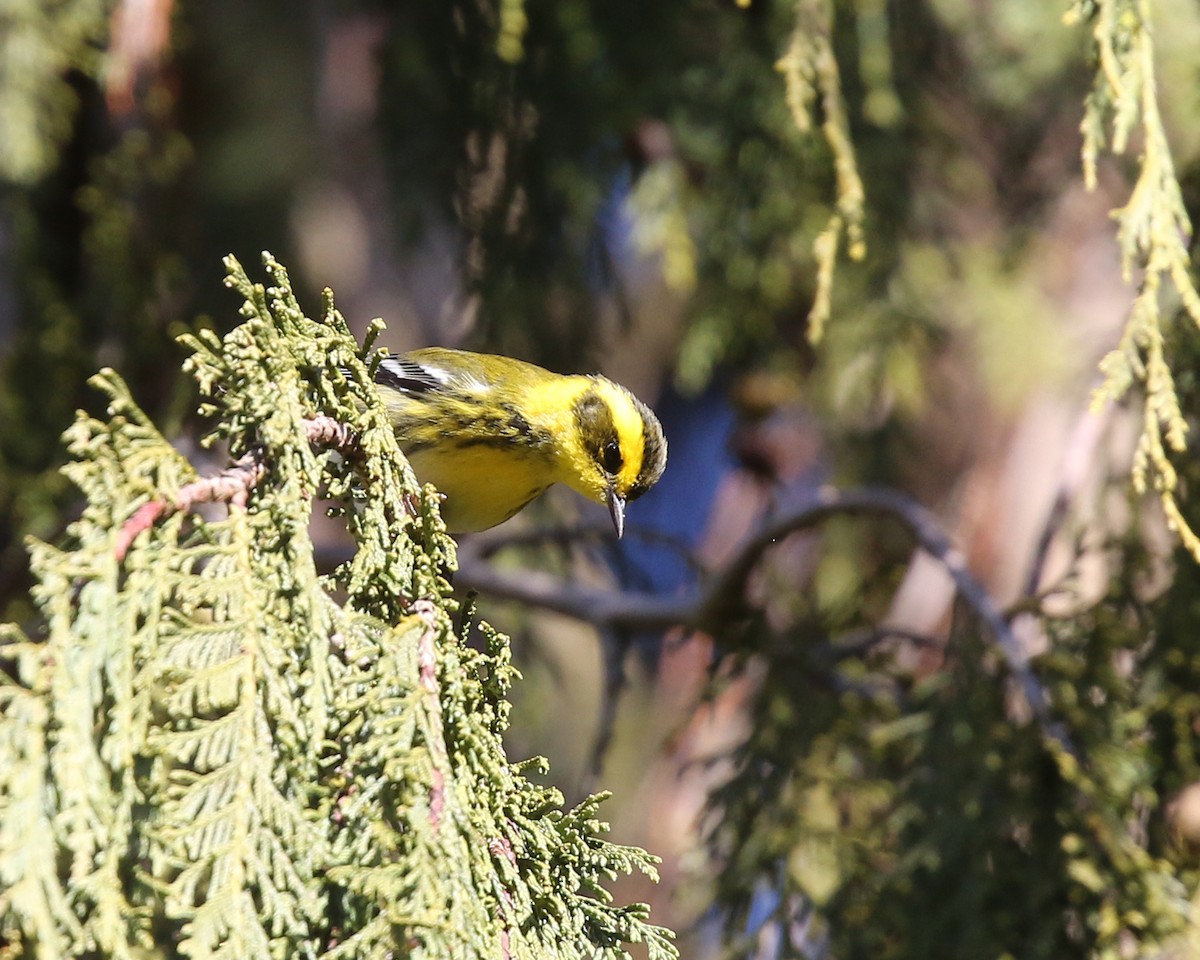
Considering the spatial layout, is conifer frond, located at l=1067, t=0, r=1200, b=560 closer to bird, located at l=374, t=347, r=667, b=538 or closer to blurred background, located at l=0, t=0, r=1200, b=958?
blurred background, located at l=0, t=0, r=1200, b=958

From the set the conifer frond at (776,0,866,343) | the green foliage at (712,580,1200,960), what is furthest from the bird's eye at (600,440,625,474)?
the conifer frond at (776,0,866,343)

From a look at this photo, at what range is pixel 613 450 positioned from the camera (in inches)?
125

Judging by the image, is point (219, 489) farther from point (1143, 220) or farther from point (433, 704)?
point (1143, 220)

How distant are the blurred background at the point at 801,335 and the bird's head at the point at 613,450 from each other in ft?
1.26

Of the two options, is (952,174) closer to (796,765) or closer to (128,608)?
(796,765)

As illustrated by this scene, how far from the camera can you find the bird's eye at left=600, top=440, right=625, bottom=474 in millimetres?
3184

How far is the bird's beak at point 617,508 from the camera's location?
125 inches

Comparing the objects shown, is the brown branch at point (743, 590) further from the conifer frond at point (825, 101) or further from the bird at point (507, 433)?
the conifer frond at point (825, 101)

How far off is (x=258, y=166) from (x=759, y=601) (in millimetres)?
3263

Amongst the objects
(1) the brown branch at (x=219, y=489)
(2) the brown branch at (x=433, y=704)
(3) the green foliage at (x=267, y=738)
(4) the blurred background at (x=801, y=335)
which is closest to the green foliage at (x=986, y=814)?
(4) the blurred background at (x=801, y=335)

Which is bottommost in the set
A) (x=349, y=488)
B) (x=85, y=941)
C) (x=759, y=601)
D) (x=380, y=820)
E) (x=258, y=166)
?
(x=85, y=941)

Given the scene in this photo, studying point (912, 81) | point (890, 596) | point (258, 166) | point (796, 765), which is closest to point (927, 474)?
point (890, 596)

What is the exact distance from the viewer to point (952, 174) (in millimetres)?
4699

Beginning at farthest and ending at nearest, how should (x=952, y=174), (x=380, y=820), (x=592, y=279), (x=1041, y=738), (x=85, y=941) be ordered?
(x=952, y=174) < (x=592, y=279) < (x=1041, y=738) < (x=380, y=820) < (x=85, y=941)
